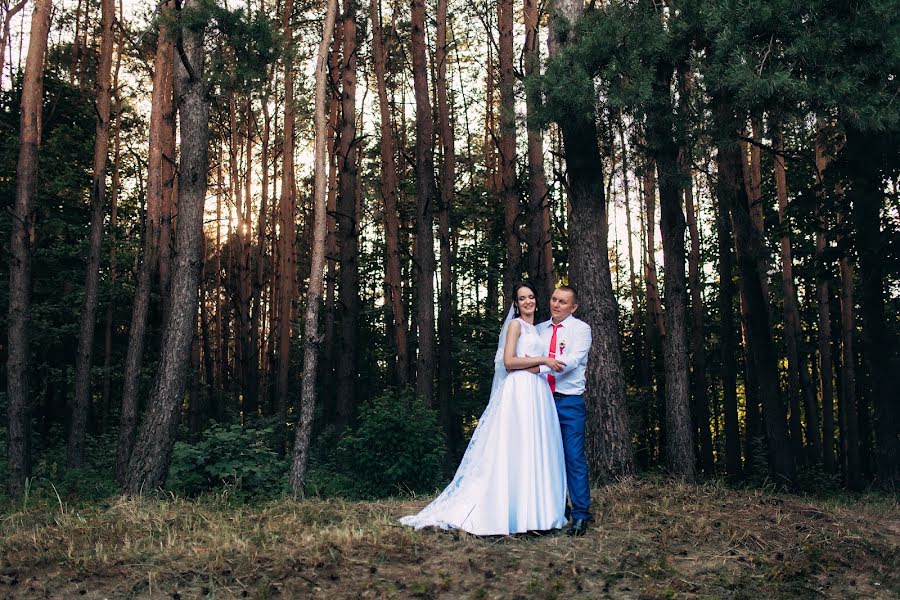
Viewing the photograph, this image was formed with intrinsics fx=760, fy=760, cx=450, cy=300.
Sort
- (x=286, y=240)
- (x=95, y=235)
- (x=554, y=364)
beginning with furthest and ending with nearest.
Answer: (x=286, y=240)
(x=95, y=235)
(x=554, y=364)

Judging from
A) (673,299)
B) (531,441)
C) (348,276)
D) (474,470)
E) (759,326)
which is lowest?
(474,470)

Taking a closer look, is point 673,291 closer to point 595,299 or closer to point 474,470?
point 595,299

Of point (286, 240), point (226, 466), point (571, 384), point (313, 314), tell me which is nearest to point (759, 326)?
point (313, 314)

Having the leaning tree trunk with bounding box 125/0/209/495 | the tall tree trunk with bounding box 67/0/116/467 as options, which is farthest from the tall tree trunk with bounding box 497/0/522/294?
the leaning tree trunk with bounding box 125/0/209/495

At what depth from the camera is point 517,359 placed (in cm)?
586

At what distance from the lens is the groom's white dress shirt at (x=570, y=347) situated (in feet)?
19.3

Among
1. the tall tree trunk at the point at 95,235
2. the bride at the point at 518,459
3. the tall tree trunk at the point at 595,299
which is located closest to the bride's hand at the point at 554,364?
the bride at the point at 518,459

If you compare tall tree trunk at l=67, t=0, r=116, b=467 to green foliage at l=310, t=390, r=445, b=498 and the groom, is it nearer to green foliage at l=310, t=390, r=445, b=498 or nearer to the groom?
green foliage at l=310, t=390, r=445, b=498

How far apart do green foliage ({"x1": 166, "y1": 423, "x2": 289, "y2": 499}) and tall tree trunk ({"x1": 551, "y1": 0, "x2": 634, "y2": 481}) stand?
3.84m

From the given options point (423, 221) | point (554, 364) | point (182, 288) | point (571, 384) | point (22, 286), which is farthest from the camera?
point (423, 221)

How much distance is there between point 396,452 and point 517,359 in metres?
6.83

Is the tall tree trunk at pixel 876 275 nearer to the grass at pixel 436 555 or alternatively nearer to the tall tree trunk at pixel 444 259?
the grass at pixel 436 555

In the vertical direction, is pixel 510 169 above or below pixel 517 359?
above

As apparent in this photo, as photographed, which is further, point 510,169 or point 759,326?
point 510,169
